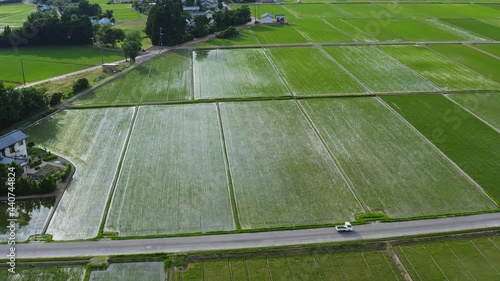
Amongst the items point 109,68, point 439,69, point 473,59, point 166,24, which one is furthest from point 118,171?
point 473,59

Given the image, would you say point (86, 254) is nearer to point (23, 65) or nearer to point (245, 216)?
point (245, 216)

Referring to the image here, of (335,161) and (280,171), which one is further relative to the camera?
(335,161)

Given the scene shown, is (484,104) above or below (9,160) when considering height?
below

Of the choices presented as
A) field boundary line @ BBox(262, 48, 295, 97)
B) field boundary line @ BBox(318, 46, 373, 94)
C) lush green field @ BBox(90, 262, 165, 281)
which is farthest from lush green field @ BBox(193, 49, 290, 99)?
lush green field @ BBox(90, 262, 165, 281)

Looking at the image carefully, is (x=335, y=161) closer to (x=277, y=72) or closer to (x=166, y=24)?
(x=277, y=72)

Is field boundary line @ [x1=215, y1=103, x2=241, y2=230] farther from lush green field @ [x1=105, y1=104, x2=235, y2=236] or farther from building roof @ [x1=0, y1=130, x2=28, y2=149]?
building roof @ [x1=0, y1=130, x2=28, y2=149]

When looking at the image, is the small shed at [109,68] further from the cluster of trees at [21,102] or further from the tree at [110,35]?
the tree at [110,35]
